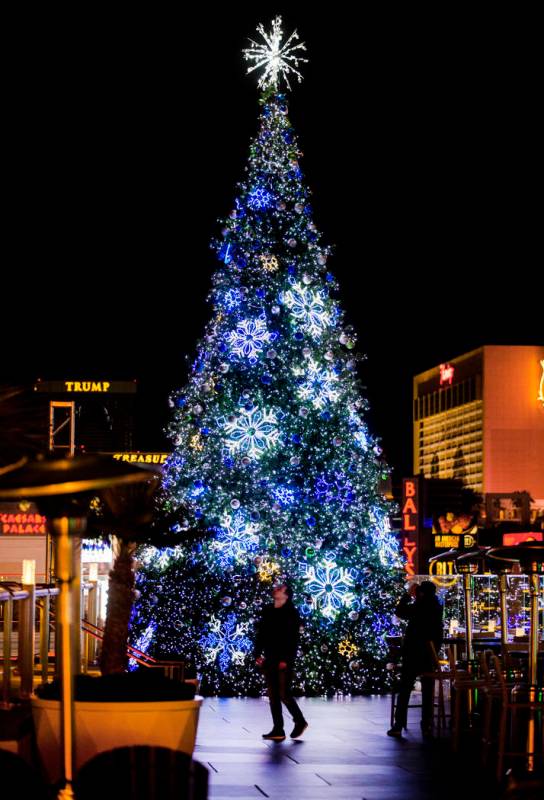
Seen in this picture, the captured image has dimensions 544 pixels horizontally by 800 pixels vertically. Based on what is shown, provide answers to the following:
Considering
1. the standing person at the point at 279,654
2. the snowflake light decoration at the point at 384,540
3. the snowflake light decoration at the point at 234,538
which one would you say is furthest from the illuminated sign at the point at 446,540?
the standing person at the point at 279,654

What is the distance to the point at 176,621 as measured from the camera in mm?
20000

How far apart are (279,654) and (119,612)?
152 inches

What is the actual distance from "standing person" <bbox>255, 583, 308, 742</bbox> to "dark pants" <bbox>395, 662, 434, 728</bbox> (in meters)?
1.12

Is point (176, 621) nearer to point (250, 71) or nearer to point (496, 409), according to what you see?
point (250, 71)

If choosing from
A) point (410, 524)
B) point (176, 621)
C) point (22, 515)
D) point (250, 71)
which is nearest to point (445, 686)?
point (176, 621)

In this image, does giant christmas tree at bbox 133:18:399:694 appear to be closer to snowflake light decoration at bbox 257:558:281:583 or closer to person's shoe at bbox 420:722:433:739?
snowflake light decoration at bbox 257:558:281:583

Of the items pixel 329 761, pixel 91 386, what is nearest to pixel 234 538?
pixel 329 761

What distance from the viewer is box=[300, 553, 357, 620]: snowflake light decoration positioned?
2006cm

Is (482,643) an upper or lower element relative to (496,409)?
lower

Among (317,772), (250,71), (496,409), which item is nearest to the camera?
(317,772)

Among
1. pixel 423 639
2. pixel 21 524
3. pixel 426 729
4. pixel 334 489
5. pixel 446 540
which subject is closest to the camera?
pixel 426 729

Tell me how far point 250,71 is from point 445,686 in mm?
10679

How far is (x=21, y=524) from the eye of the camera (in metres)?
35.7

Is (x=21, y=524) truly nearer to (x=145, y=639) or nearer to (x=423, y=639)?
(x=145, y=639)
